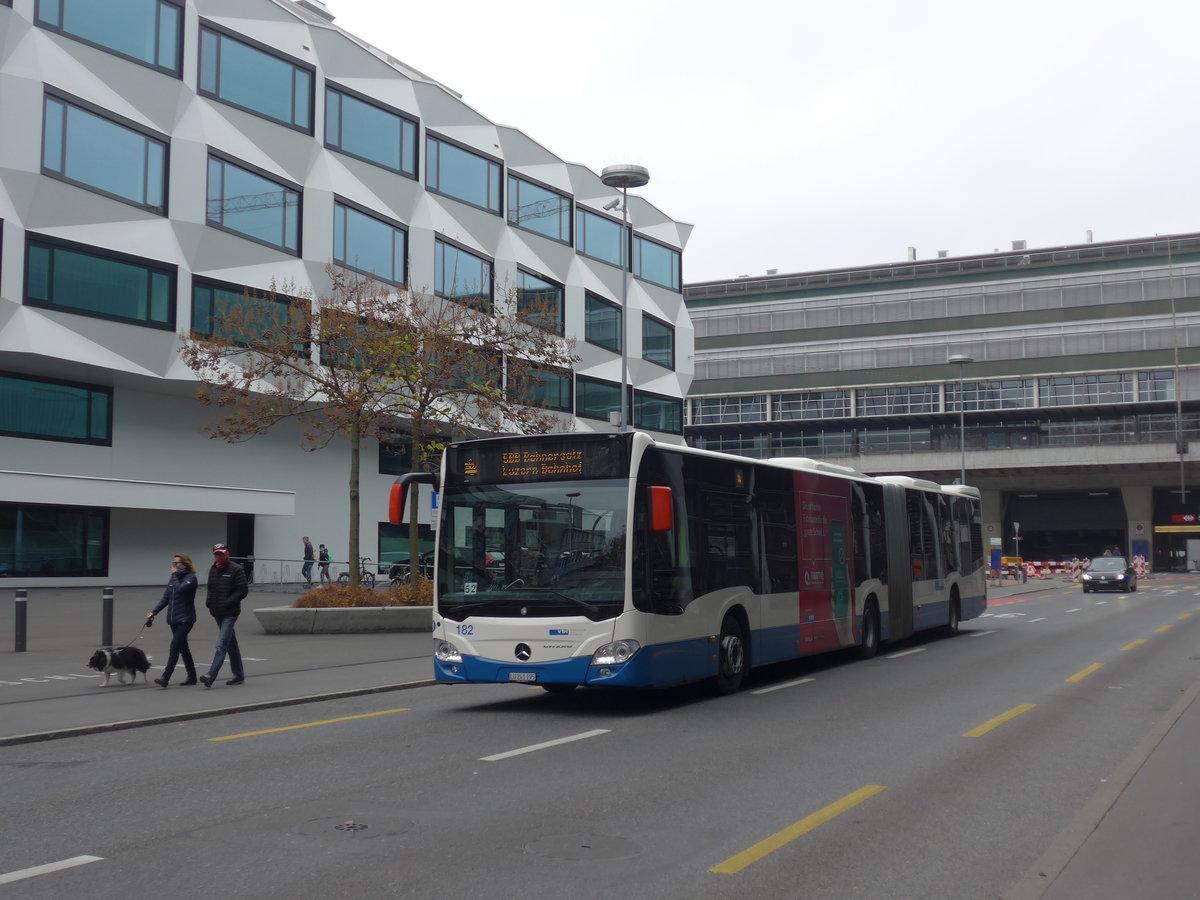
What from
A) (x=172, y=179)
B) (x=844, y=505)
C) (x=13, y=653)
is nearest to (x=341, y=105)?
(x=172, y=179)

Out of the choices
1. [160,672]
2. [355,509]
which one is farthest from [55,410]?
[160,672]

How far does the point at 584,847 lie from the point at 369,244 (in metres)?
35.5

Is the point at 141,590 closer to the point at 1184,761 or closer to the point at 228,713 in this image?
the point at 228,713

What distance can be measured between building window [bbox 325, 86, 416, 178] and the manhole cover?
35.5 m

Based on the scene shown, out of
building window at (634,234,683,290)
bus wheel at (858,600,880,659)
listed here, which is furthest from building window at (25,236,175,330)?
building window at (634,234,683,290)

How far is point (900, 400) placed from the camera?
261ft

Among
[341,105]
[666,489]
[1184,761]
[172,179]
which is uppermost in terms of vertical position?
[341,105]

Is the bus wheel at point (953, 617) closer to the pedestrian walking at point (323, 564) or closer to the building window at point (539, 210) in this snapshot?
the pedestrian walking at point (323, 564)

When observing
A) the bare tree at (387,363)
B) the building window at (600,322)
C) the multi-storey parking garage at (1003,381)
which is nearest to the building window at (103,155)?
the bare tree at (387,363)

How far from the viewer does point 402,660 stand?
18.6 m

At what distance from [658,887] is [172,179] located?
105 ft

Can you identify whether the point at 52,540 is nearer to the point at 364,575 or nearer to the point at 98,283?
the point at 98,283

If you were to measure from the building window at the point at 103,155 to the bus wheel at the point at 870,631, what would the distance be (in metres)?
23.7

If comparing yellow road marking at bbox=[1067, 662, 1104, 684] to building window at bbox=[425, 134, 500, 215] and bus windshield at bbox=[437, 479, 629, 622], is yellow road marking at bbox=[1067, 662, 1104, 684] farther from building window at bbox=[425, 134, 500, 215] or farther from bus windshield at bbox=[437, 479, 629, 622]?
building window at bbox=[425, 134, 500, 215]
